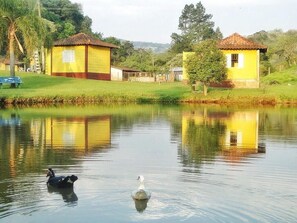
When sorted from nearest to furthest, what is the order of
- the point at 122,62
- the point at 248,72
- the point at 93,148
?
1. the point at 93,148
2. the point at 248,72
3. the point at 122,62

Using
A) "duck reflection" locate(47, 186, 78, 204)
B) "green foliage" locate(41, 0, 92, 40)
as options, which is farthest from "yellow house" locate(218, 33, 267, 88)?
"duck reflection" locate(47, 186, 78, 204)

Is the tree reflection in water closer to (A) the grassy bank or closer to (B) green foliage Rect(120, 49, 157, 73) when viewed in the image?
(A) the grassy bank

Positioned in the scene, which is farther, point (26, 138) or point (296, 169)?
point (26, 138)

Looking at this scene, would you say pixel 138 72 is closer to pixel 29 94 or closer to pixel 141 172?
pixel 29 94

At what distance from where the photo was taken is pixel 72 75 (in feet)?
222

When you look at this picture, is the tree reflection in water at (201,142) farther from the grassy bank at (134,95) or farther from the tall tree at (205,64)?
the grassy bank at (134,95)

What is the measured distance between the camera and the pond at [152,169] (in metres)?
12.7

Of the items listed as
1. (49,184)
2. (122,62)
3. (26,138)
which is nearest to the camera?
(49,184)

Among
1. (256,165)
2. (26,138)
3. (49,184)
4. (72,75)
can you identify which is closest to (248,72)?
(72,75)

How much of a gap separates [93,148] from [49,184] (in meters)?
7.48

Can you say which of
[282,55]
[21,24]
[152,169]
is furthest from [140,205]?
[282,55]

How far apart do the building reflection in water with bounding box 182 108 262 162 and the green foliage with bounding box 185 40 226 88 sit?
1065cm

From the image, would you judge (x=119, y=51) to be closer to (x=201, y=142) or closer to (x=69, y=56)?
(x=69, y=56)

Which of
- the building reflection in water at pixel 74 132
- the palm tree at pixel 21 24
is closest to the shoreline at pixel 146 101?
the palm tree at pixel 21 24
